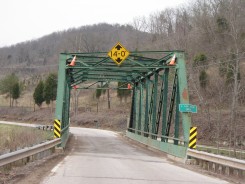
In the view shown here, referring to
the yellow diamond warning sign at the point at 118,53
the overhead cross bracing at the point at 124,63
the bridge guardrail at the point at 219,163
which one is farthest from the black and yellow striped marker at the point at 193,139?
the yellow diamond warning sign at the point at 118,53

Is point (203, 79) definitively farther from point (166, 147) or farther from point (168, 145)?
point (168, 145)

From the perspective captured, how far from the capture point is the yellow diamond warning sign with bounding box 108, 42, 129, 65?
20.4 meters

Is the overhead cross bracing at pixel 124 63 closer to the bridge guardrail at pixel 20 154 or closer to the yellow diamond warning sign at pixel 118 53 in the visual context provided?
the yellow diamond warning sign at pixel 118 53

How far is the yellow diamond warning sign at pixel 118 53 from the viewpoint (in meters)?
20.4

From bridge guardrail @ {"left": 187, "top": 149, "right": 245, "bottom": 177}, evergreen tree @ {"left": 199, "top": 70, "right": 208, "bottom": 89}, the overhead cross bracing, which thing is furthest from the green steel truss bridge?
evergreen tree @ {"left": 199, "top": 70, "right": 208, "bottom": 89}

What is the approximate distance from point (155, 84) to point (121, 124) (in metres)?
35.4

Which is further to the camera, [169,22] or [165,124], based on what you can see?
[169,22]

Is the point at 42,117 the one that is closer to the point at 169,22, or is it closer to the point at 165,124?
the point at 169,22

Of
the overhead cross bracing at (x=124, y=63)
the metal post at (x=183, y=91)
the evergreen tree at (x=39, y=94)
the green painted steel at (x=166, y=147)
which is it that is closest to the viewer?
the green painted steel at (x=166, y=147)

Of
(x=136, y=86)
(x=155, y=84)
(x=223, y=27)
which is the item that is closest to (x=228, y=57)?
(x=223, y=27)

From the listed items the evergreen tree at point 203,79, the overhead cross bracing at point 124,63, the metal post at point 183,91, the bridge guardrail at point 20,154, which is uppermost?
the evergreen tree at point 203,79

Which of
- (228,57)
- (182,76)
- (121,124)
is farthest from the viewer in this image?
(121,124)

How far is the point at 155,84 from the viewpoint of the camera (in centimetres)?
2358

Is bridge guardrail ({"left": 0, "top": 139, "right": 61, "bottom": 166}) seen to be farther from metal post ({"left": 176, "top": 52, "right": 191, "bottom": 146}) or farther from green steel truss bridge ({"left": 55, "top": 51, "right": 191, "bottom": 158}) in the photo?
metal post ({"left": 176, "top": 52, "right": 191, "bottom": 146})
